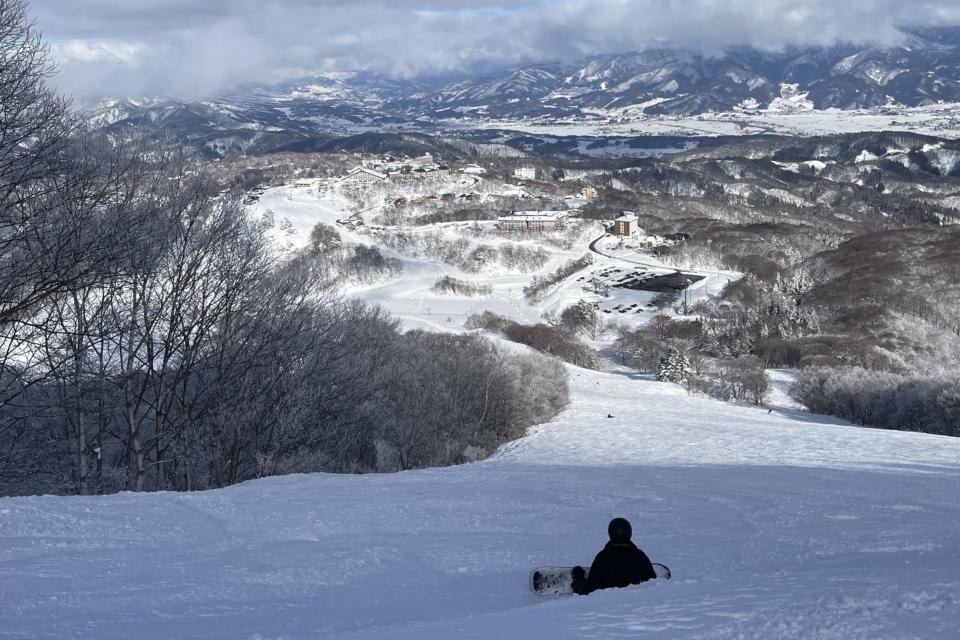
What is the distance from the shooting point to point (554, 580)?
501 cm

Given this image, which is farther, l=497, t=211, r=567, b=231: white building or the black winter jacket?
l=497, t=211, r=567, b=231: white building

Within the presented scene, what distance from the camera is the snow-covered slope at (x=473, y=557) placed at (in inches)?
159

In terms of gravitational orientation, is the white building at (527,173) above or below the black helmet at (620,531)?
above

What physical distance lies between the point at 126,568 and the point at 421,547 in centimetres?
227

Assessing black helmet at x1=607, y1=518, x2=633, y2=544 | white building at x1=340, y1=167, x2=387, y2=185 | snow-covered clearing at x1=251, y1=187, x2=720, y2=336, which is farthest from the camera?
white building at x1=340, y1=167, x2=387, y2=185

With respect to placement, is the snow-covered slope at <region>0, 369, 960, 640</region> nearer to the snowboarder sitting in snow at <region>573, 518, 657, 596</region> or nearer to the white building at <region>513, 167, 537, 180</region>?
the snowboarder sitting in snow at <region>573, 518, 657, 596</region>

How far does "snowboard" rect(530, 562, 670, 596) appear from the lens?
194 inches

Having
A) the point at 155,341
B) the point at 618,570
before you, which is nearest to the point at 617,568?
the point at 618,570

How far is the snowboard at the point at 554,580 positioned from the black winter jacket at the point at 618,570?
286 mm

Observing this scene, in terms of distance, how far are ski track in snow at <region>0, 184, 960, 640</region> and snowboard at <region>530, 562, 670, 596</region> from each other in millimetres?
100

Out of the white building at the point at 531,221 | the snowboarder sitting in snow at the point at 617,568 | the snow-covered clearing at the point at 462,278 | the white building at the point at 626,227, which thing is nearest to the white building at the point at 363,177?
the snow-covered clearing at the point at 462,278

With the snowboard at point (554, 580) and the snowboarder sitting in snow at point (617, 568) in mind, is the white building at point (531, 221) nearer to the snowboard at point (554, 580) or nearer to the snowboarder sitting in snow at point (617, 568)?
the snowboard at point (554, 580)

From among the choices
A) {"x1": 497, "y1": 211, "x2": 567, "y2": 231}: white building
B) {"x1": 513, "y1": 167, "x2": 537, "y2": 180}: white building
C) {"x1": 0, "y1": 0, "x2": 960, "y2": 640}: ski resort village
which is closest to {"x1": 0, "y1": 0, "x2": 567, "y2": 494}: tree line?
{"x1": 0, "y1": 0, "x2": 960, "y2": 640}: ski resort village

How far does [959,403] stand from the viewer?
24188 millimetres
